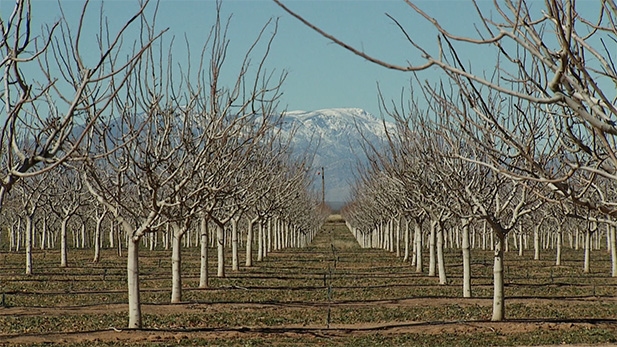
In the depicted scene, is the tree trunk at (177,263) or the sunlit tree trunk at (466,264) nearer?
the tree trunk at (177,263)

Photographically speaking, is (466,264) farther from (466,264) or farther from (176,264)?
(176,264)

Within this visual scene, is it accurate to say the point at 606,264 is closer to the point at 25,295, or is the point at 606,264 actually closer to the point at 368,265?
the point at 368,265

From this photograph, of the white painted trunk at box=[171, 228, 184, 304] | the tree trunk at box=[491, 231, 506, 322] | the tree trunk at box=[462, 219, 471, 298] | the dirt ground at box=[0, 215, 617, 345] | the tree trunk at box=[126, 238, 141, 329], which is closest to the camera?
the dirt ground at box=[0, 215, 617, 345]

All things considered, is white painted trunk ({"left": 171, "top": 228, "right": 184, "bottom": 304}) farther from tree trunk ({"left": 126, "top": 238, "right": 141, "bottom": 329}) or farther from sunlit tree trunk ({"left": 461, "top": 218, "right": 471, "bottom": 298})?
sunlit tree trunk ({"left": 461, "top": 218, "right": 471, "bottom": 298})

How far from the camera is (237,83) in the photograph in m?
15.0

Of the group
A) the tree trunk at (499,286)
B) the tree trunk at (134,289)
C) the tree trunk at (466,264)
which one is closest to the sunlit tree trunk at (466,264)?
the tree trunk at (466,264)

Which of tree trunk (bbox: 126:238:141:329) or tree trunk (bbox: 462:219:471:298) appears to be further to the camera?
tree trunk (bbox: 462:219:471:298)

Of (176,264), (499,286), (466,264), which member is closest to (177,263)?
(176,264)

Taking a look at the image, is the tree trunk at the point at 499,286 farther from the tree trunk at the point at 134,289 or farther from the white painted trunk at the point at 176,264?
the white painted trunk at the point at 176,264

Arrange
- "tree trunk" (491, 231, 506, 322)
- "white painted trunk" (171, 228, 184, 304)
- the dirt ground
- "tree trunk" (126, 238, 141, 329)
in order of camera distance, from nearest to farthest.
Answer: the dirt ground, "tree trunk" (126, 238, 141, 329), "tree trunk" (491, 231, 506, 322), "white painted trunk" (171, 228, 184, 304)

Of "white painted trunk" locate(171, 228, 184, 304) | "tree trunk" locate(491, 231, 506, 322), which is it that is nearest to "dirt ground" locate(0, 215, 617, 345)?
"tree trunk" locate(491, 231, 506, 322)

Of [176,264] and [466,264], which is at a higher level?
[176,264]

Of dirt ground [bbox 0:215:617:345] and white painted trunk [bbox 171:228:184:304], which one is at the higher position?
white painted trunk [bbox 171:228:184:304]

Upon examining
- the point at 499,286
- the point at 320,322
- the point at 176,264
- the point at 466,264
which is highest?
the point at 176,264
